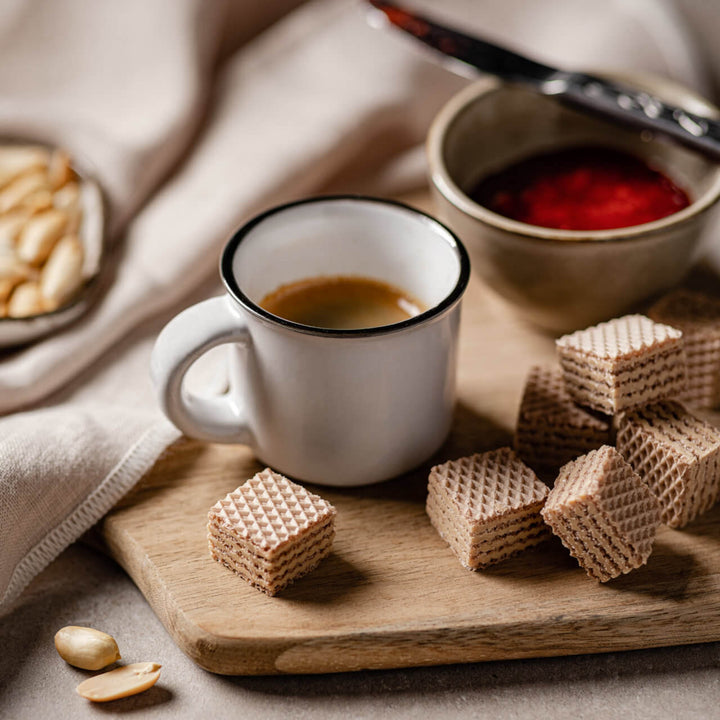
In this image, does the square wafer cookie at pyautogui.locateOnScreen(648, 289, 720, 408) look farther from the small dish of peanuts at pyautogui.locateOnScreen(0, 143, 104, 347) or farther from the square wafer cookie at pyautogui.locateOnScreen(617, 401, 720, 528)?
the small dish of peanuts at pyautogui.locateOnScreen(0, 143, 104, 347)

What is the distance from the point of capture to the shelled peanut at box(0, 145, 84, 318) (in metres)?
1.64

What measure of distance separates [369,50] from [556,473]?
1.09 m

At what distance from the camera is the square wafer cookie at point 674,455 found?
126 centimetres

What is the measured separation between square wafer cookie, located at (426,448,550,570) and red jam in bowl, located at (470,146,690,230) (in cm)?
50

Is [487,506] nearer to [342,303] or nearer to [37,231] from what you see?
[342,303]

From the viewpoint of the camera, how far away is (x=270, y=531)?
47.3 inches

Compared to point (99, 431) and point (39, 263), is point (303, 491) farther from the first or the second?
point (39, 263)

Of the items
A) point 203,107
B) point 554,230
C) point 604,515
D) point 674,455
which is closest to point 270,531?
point 604,515

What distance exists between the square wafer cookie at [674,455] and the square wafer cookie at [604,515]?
0.21 ft

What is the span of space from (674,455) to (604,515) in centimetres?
15

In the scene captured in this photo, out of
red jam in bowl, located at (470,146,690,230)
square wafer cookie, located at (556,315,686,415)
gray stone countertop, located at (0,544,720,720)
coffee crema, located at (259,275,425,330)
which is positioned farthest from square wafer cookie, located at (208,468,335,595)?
red jam in bowl, located at (470,146,690,230)

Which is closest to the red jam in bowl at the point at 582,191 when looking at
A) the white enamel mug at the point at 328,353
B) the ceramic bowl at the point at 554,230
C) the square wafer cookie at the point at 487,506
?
the ceramic bowl at the point at 554,230

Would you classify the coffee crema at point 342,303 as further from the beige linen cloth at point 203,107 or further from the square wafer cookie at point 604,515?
the square wafer cookie at point 604,515

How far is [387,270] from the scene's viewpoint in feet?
4.92
